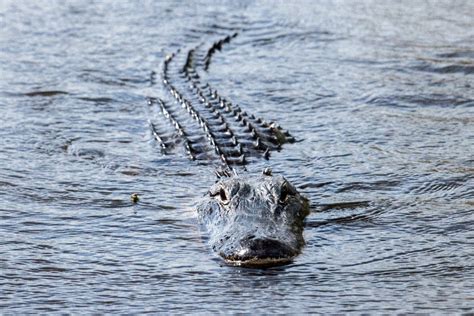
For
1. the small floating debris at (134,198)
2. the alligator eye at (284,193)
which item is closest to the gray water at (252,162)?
the small floating debris at (134,198)

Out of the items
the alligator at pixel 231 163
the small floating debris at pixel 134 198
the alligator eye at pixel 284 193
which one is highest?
the alligator eye at pixel 284 193

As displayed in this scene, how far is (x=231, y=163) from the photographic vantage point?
313 inches

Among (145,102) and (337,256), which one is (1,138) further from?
(337,256)

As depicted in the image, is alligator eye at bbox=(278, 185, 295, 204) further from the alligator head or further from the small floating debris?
the small floating debris

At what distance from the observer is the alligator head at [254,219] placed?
5.86 metres

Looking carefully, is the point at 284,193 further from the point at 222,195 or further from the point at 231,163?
the point at 231,163

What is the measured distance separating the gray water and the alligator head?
0.09 m

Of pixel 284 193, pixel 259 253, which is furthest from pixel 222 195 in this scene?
pixel 259 253

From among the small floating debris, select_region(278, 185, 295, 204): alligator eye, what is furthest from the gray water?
select_region(278, 185, 295, 204): alligator eye

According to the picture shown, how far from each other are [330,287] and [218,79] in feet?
19.9

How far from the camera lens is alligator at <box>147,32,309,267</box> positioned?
236 inches

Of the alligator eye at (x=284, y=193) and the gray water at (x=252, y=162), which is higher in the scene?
the alligator eye at (x=284, y=193)

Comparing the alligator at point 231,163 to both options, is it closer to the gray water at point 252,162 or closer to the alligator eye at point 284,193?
the alligator eye at point 284,193

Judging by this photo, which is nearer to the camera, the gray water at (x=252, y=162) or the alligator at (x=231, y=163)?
the gray water at (x=252, y=162)
